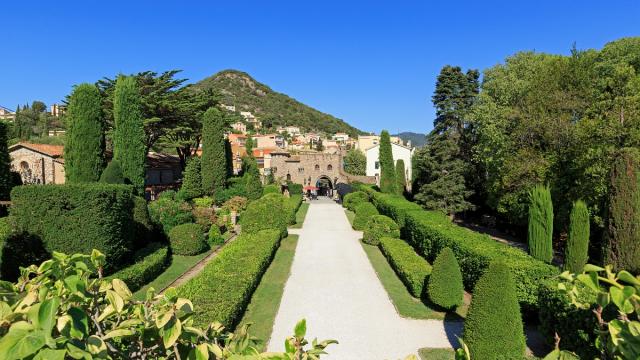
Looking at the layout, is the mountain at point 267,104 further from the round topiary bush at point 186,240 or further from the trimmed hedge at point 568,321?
the trimmed hedge at point 568,321

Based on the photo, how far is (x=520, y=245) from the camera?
66.3ft

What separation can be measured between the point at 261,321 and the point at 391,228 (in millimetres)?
10836

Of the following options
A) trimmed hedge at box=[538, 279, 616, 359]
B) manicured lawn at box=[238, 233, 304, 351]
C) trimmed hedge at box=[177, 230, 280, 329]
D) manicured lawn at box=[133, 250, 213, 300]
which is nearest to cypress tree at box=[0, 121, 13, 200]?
manicured lawn at box=[133, 250, 213, 300]

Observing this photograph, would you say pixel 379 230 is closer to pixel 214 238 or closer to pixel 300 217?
pixel 214 238

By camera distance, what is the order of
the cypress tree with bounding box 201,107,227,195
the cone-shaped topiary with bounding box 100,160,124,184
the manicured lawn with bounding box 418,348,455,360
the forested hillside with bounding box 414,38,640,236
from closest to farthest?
the manicured lawn with bounding box 418,348,455,360, the forested hillside with bounding box 414,38,640,236, the cone-shaped topiary with bounding box 100,160,124,184, the cypress tree with bounding box 201,107,227,195

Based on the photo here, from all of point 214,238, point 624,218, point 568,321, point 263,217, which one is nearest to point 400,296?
point 568,321

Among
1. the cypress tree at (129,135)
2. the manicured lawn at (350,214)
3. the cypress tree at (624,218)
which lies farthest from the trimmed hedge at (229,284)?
the manicured lawn at (350,214)

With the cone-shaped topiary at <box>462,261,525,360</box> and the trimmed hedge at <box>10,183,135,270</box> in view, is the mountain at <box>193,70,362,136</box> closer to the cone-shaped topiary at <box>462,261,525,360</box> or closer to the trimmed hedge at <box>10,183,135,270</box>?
the trimmed hedge at <box>10,183,135,270</box>

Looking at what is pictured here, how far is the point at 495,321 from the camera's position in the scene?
22.6 feet

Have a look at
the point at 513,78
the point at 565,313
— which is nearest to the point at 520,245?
the point at 513,78

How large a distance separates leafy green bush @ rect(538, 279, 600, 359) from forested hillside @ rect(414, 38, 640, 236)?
17.6ft

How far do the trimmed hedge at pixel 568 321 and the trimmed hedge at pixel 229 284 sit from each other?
648 cm

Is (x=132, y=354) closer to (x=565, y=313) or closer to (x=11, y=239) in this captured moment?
(x=565, y=313)

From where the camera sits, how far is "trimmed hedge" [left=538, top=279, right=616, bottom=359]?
669 centimetres
